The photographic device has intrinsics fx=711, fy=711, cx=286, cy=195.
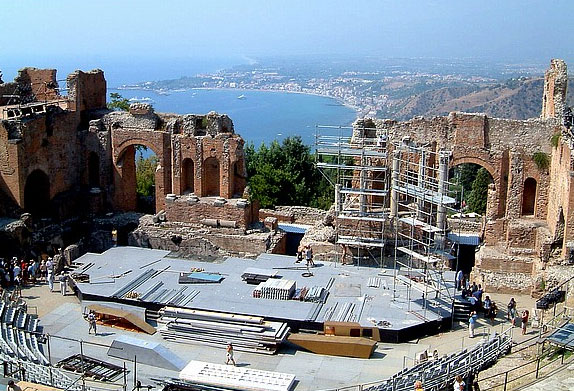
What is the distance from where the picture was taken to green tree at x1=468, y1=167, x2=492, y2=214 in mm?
Answer: 47156

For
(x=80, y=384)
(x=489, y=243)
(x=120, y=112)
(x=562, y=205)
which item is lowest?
(x=80, y=384)

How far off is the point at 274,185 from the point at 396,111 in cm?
8539

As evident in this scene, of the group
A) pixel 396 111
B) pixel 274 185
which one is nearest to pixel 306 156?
pixel 274 185

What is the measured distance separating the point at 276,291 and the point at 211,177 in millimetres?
10883

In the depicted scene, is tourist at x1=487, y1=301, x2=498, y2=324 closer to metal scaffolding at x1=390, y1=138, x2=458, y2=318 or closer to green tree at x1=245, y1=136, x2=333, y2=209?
metal scaffolding at x1=390, y1=138, x2=458, y2=318

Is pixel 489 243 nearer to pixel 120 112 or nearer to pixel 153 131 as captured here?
pixel 153 131

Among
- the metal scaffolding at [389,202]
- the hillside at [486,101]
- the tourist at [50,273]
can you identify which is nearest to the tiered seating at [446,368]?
the metal scaffolding at [389,202]

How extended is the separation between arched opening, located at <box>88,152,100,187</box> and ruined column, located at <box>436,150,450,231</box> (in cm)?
1812

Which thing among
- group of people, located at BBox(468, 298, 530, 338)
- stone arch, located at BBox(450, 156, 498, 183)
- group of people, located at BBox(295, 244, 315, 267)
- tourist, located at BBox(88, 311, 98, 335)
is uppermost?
stone arch, located at BBox(450, 156, 498, 183)

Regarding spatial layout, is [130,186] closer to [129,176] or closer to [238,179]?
[129,176]

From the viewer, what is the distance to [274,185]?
4412 cm

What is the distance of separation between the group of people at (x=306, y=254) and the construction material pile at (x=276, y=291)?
2838 millimetres

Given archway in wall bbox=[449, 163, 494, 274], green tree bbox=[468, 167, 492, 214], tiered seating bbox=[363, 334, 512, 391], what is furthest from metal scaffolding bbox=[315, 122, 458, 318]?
green tree bbox=[468, 167, 492, 214]

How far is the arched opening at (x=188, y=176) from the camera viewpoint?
115ft
